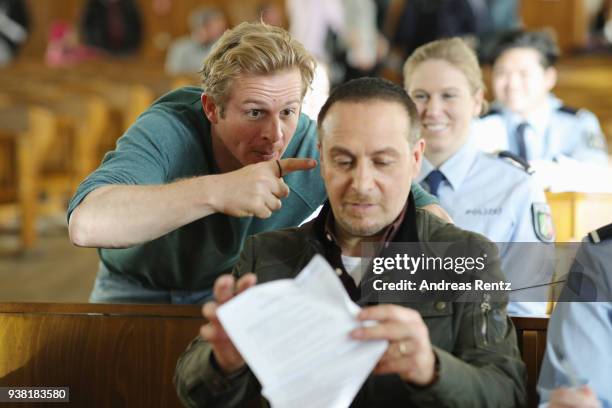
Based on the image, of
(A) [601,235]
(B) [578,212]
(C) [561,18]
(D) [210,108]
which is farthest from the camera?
(C) [561,18]

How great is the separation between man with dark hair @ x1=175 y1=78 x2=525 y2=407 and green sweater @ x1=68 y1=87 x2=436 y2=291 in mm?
480

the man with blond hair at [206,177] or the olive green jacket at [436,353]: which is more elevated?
the man with blond hair at [206,177]

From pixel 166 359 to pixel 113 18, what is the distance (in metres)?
11.8

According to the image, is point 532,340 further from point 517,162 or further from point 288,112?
point 517,162

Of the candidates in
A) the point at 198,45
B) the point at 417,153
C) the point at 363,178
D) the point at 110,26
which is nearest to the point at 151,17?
the point at 110,26

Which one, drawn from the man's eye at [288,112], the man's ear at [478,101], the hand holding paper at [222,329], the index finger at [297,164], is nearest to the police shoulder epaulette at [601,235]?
the index finger at [297,164]

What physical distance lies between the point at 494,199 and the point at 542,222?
162 millimetres

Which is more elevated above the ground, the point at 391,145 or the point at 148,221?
the point at 391,145

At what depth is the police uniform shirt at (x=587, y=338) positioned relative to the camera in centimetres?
164

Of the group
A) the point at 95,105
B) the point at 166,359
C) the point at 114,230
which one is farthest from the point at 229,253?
the point at 95,105

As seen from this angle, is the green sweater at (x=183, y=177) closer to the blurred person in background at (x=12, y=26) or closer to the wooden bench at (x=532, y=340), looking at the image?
the wooden bench at (x=532, y=340)

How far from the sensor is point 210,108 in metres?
2.27

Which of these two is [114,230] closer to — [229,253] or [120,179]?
[120,179]

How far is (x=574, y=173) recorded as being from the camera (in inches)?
131
